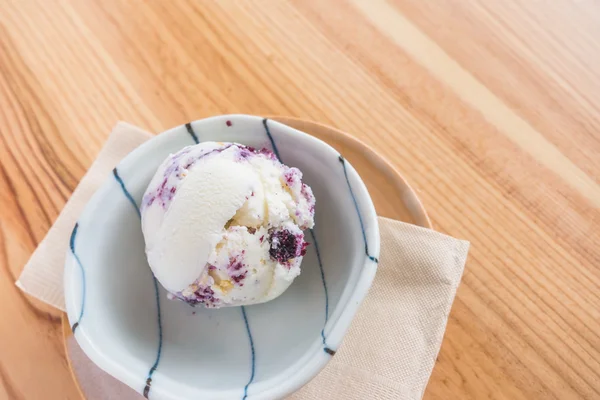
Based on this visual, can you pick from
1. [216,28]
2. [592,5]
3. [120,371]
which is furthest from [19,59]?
[592,5]

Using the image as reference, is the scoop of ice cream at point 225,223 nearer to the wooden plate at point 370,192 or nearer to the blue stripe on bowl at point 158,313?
the blue stripe on bowl at point 158,313

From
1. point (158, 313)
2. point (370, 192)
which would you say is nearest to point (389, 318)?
point (370, 192)

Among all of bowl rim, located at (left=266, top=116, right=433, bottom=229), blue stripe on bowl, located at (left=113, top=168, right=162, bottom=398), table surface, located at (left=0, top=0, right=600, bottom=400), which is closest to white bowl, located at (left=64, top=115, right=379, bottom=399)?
blue stripe on bowl, located at (left=113, top=168, right=162, bottom=398)

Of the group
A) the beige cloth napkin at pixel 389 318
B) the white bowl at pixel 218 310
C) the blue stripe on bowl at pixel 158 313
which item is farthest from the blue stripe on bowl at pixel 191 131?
the beige cloth napkin at pixel 389 318

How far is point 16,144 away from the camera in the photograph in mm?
881

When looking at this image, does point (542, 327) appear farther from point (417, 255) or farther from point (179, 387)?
point (179, 387)

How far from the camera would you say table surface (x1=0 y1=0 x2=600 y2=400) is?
0.74 m

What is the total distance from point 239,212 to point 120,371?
0.23 metres

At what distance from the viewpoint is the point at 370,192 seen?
2.43ft

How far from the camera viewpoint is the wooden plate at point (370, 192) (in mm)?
665

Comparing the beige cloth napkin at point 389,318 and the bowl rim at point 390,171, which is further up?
the bowl rim at point 390,171

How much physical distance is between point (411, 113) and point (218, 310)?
498 mm

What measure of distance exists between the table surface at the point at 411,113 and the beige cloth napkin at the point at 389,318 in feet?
0.35

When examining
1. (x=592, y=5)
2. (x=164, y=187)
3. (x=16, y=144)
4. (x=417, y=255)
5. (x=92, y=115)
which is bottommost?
(x=16, y=144)
